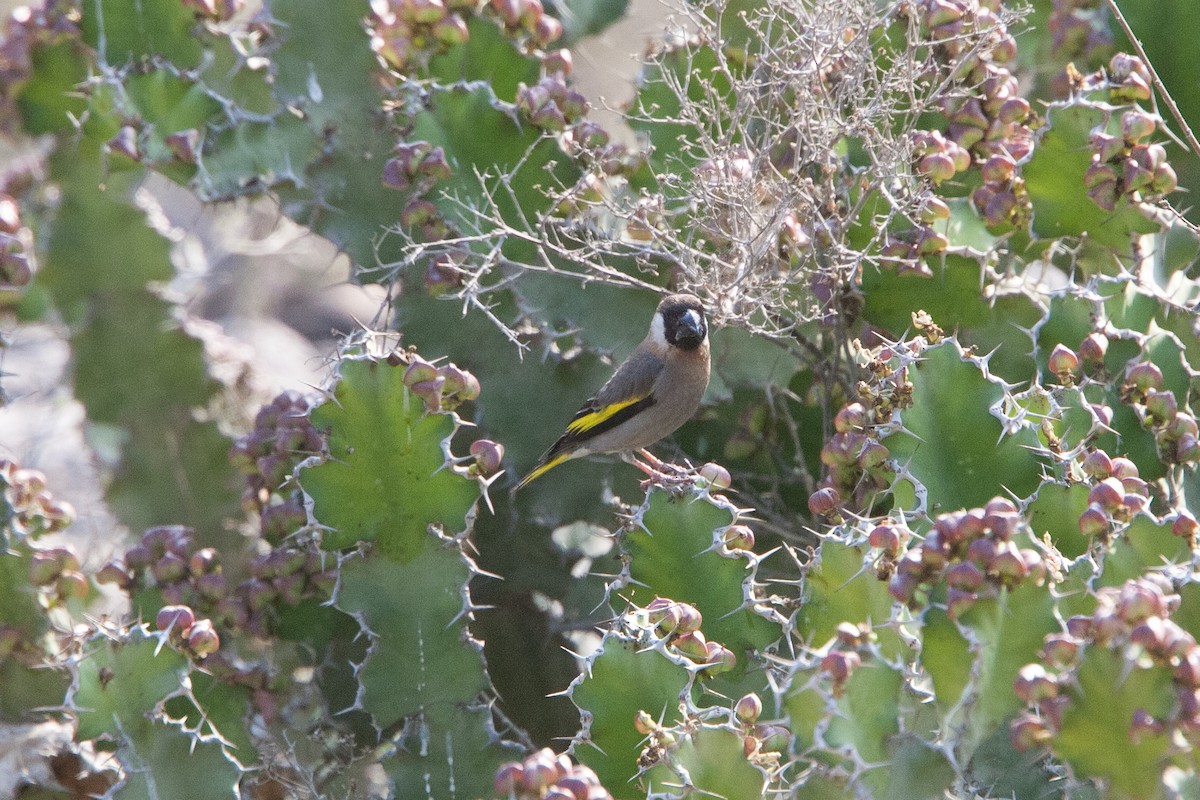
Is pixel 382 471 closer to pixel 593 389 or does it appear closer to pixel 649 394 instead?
pixel 593 389

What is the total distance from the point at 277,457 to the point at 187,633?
0.90 metres

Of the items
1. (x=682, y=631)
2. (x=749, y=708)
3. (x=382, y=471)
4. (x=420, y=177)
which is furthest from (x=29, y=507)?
(x=749, y=708)

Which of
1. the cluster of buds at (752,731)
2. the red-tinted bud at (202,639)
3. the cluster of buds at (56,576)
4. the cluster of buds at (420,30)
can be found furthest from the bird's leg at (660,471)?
the cluster of buds at (56,576)

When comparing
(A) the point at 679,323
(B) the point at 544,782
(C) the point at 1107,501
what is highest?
(C) the point at 1107,501

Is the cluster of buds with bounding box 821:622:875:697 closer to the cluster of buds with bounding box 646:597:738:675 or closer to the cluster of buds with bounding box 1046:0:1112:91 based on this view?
the cluster of buds with bounding box 646:597:738:675

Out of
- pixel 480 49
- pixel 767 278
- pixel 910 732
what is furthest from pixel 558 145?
pixel 910 732

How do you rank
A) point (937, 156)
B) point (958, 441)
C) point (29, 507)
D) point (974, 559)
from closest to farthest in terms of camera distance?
point (974, 559) → point (958, 441) → point (937, 156) → point (29, 507)

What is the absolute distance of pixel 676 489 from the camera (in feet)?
10.6

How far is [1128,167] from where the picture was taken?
3.46 metres

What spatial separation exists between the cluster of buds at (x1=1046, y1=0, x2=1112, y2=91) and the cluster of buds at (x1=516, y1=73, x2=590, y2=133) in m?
1.62

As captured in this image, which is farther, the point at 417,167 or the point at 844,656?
the point at 417,167

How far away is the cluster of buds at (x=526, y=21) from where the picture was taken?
425 cm

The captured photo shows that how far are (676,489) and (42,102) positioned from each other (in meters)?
3.20

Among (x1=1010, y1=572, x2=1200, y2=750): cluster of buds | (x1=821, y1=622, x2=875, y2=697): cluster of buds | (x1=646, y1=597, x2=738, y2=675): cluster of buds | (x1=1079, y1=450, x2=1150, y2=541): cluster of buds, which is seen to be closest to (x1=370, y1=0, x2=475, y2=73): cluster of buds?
(x1=646, y1=597, x2=738, y2=675): cluster of buds
